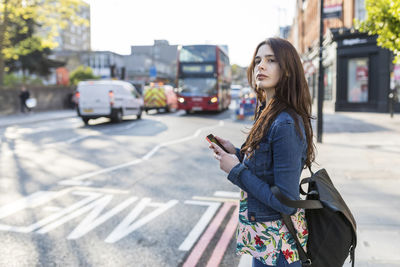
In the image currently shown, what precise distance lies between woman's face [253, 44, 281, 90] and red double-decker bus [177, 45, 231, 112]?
22.1m

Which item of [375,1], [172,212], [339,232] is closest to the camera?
[339,232]

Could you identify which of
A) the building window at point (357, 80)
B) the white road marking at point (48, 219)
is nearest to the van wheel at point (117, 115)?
the white road marking at point (48, 219)

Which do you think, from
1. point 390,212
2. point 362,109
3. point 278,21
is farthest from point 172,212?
point 278,21

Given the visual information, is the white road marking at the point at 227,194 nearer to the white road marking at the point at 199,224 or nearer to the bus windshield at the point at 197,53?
the white road marking at the point at 199,224

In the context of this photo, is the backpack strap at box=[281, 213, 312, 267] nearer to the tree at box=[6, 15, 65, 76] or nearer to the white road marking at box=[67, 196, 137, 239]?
the white road marking at box=[67, 196, 137, 239]

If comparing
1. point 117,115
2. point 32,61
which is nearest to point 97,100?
point 117,115

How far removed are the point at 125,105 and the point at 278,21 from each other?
40.5 meters

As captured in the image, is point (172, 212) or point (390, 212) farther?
point (172, 212)

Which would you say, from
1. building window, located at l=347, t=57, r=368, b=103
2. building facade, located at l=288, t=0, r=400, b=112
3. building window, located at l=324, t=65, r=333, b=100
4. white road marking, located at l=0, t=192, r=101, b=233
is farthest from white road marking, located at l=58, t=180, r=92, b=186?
building window, located at l=324, t=65, r=333, b=100

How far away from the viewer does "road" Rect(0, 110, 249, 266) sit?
418cm

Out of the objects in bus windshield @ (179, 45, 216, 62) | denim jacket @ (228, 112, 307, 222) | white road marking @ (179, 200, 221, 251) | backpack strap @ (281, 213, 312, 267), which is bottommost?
white road marking @ (179, 200, 221, 251)

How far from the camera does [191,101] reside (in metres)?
24.8

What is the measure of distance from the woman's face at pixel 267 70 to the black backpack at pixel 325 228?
526 mm

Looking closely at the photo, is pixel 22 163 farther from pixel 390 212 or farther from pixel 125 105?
pixel 125 105
